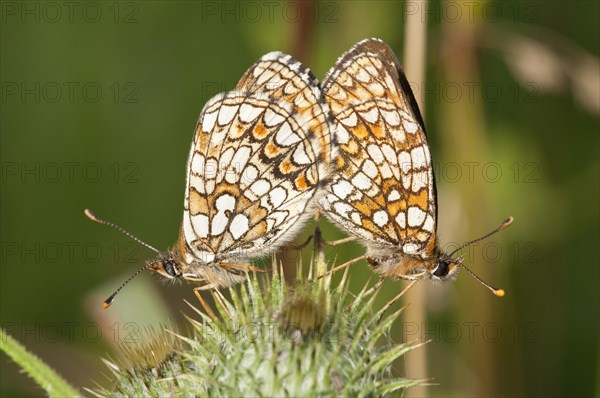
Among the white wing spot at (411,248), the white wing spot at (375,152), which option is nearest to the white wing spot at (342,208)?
the white wing spot at (375,152)

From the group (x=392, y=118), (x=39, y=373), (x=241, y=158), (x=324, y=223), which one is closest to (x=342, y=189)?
(x=392, y=118)

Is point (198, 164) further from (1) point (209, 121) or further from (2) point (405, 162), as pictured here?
(2) point (405, 162)

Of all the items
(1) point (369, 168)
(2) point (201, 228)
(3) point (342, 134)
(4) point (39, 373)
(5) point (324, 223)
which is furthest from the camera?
(5) point (324, 223)

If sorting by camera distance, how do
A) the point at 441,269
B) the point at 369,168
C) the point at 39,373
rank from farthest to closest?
1. the point at 369,168
2. the point at 441,269
3. the point at 39,373

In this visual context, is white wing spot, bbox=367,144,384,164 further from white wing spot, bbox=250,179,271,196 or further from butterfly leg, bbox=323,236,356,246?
white wing spot, bbox=250,179,271,196

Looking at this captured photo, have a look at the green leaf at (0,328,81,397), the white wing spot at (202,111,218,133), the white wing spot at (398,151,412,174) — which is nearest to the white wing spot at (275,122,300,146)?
the white wing spot at (202,111,218,133)
